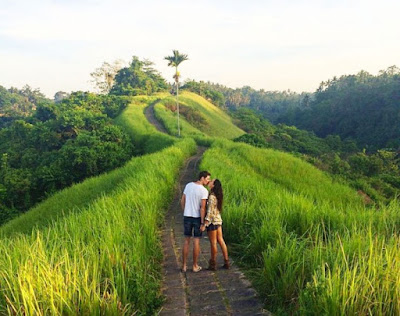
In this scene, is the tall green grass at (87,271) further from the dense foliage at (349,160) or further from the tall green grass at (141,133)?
the tall green grass at (141,133)

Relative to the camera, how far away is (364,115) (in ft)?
224

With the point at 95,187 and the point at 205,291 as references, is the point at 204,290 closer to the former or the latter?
the point at 205,291

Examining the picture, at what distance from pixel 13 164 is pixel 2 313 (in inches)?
1215

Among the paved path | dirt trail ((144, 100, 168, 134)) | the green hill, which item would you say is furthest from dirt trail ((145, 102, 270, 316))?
dirt trail ((144, 100, 168, 134))

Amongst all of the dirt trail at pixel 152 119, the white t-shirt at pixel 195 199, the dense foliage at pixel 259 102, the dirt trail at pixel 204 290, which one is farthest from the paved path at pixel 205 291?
the dense foliage at pixel 259 102

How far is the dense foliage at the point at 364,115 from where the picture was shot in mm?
60156

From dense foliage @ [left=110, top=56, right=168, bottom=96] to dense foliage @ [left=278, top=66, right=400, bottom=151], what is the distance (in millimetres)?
42045

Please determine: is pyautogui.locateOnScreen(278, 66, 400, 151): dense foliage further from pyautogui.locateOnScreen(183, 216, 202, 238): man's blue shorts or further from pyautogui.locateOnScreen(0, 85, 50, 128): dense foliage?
pyautogui.locateOnScreen(0, 85, 50, 128): dense foliage

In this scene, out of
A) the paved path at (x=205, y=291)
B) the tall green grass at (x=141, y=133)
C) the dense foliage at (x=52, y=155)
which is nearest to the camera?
the paved path at (x=205, y=291)

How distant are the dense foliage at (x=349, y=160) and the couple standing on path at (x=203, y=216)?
7.88 metres

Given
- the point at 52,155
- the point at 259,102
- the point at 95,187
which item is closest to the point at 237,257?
the point at 95,187

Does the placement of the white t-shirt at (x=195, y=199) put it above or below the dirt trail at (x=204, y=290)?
above

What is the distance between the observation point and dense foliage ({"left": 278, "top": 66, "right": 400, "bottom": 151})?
197 ft

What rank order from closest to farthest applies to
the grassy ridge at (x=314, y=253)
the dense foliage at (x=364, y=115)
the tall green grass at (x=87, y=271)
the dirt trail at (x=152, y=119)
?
the grassy ridge at (x=314, y=253) → the tall green grass at (x=87, y=271) → the dirt trail at (x=152, y=119) → the dense foliage at (x=364, y=115)
